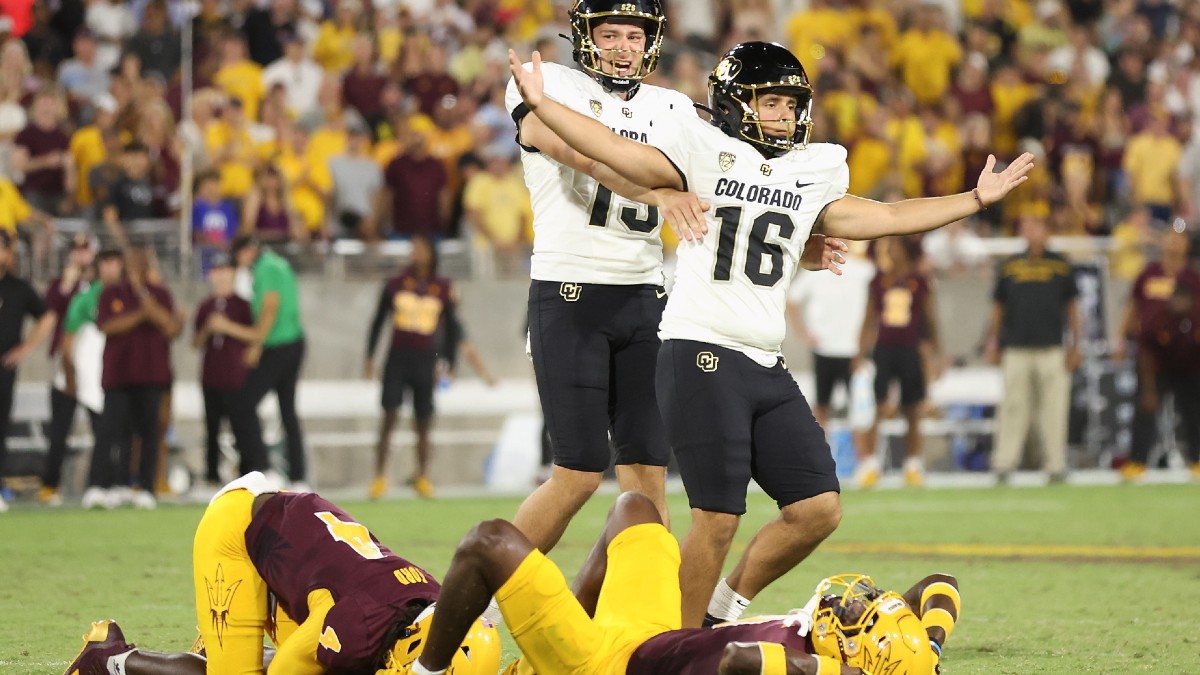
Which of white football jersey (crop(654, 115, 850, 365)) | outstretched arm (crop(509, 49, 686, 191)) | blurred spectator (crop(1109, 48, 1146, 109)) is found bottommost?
white football jersey (crop(654, 115, 850, 365))

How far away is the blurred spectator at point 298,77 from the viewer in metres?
16.9

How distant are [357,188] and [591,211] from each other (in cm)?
993

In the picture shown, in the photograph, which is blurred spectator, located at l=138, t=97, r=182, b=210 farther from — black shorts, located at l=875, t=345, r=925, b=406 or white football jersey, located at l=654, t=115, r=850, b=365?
white football jersey, located at l=654, t=115, r=850, b=365

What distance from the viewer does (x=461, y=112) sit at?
1678cm

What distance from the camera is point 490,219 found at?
15867mm

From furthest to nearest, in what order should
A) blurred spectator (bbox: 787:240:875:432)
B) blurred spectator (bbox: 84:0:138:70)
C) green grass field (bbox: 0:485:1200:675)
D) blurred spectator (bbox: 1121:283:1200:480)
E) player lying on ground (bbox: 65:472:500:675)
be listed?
blurred spectator (bbox: 84:0:138:70), blurred spectator (bbox: 1121:283:1200:480), blurred spectator (bbox: 787:240:875:432), green grass field (bbox: 0:485:1200:675), player lying on ground (bbox: 65:472:500:675)

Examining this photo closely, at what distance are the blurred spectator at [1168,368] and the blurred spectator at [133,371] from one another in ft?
26.8

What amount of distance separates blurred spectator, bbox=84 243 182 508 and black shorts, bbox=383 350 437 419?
5.91 feet

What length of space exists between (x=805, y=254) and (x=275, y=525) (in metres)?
2.10

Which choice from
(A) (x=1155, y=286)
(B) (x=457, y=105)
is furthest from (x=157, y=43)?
(A) (x=1155, y=286)

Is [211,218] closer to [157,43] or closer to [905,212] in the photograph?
[157,43]

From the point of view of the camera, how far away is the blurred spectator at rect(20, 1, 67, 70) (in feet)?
54.9

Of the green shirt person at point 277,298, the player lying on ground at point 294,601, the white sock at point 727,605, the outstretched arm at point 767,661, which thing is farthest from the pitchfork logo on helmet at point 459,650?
the green shirt person at point 277,298

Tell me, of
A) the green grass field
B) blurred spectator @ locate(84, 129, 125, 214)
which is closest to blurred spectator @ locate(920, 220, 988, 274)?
the green grass field
